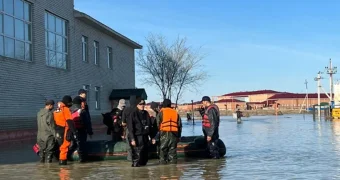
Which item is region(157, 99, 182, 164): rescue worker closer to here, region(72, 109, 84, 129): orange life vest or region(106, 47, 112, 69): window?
region(72, 109, 84, 129): orange life vest

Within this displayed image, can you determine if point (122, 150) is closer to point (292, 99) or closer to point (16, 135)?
point (16, 135)

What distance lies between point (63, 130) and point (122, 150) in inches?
67.7

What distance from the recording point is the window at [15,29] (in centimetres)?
2294

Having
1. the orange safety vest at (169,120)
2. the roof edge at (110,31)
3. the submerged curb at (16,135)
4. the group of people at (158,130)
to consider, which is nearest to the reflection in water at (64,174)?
Answer: the group of people at (158,130)

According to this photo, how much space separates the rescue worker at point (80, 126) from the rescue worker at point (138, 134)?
5.97ft

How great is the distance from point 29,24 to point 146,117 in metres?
15.0

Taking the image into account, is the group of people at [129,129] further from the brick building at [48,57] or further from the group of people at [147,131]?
the brick building at [48,57]

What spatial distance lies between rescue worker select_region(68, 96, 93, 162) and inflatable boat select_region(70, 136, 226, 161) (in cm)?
17

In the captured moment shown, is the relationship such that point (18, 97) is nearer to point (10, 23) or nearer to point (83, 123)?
point (10, 23)

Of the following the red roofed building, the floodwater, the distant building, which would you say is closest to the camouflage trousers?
the floodwater

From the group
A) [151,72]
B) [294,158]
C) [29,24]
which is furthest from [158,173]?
[151,72]

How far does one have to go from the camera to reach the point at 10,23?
77.3 feet

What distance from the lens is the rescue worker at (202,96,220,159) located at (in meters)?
13.5

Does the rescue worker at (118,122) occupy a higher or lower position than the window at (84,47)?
lower
